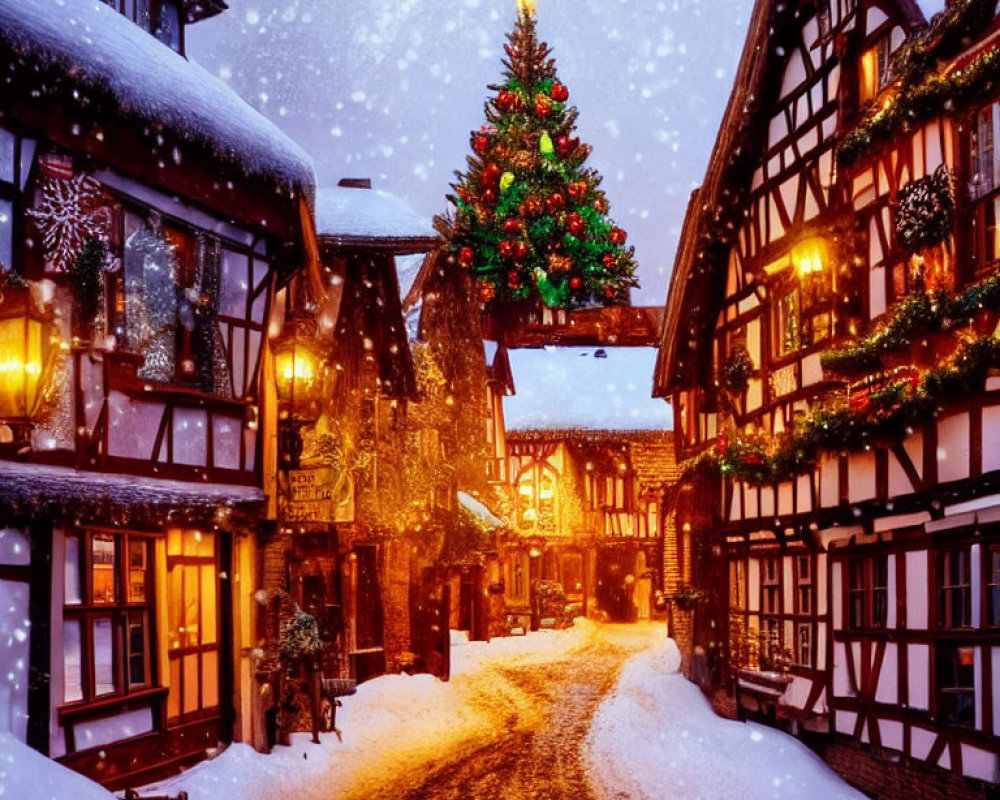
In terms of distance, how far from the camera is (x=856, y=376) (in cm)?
1423

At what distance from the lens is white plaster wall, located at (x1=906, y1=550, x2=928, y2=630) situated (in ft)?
44.6

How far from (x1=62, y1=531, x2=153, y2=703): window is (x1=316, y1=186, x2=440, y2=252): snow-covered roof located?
26.4 ft

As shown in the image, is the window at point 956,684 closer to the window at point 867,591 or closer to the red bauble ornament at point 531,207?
the window at point 867,591

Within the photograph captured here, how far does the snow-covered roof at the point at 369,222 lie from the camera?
20.6 metres

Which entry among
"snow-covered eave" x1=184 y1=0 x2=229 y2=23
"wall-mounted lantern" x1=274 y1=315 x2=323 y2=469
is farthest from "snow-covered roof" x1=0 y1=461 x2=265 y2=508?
"snow-covered eave" x1=184 y1=0 x2=229 y2=23

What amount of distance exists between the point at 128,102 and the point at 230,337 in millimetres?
3476

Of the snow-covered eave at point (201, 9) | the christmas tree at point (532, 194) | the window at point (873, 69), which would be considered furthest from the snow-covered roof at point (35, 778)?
the christmas tree at point (532, 194)

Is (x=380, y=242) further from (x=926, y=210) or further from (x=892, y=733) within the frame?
(x=892, y=733)

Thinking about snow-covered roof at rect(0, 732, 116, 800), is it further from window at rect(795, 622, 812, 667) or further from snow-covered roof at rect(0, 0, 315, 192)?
window at rect(795, 622, 812, 667)

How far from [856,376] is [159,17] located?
9568 millimetres

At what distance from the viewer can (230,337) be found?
15148mm

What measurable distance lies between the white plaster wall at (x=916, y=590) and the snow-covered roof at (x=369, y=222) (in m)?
9.86

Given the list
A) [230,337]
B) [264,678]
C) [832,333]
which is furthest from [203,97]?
[832,333]

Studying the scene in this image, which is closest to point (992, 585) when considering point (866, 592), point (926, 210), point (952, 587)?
point (952, 587)
